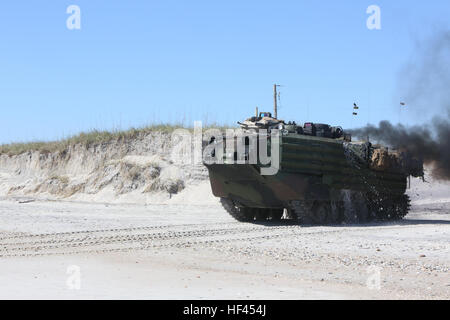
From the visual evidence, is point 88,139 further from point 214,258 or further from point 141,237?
point 214,258

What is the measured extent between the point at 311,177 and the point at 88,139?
22.8m

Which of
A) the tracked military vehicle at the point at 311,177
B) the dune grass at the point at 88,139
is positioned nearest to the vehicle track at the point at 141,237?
the tracked military vehicle at the point at 311,177

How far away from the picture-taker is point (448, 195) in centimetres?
3781

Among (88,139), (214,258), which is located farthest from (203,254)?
(88,139)

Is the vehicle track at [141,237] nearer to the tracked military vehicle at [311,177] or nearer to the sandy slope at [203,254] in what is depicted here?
the sandy slope at [203,254]

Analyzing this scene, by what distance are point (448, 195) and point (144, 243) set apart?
25.9 metres

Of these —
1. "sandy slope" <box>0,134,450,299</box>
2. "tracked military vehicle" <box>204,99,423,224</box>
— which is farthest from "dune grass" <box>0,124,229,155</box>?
"tracked military vehicle" <box>204,99,423,224</box>

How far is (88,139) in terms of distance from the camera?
137ft

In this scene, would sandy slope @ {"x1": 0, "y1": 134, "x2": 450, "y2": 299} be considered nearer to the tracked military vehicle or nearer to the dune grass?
the tracked military vehicle

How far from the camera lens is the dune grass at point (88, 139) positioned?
39.4 meters

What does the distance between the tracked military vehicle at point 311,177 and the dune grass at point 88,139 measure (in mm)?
14455

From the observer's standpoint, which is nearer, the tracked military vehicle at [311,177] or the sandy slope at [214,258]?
the sandy slope at [214,258]

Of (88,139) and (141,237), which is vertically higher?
(88,139)
